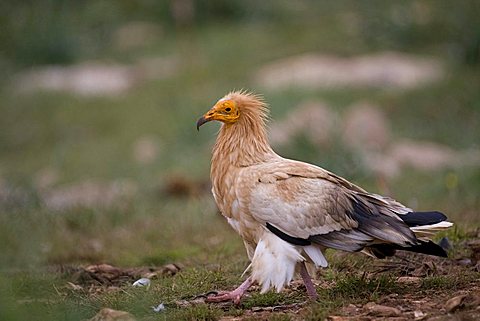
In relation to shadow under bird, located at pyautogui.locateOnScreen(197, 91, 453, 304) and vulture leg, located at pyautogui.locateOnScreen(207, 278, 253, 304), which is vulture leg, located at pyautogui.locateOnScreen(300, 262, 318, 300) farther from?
vulture leg, located at pyautogui.locateOnScreen(207, 278, 253, 304)

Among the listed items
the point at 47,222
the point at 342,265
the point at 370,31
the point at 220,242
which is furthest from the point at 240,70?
the point at 342,265

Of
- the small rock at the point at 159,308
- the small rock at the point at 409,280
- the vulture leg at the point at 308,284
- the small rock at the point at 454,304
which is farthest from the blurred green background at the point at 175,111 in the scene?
the small rock at the point at 454,304

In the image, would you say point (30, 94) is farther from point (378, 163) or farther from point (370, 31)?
point (378, 163)

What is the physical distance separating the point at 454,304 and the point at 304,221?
1235mm

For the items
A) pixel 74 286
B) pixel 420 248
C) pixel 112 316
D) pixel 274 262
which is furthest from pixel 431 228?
pixel 74 286

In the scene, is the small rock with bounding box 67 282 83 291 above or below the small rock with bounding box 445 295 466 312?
below

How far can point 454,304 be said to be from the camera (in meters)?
6.02

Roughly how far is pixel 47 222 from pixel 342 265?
5102 millimetres

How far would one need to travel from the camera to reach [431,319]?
591cm

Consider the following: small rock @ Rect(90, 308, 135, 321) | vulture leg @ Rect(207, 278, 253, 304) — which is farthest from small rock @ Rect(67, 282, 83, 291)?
small rock @ Rect(90, 308, 135, 321)

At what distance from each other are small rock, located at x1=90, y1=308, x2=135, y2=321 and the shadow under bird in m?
1.04

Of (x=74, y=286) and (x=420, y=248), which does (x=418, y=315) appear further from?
(x=74, y=286)

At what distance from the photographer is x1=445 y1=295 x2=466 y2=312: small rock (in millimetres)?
6016

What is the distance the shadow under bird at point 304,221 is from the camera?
6605 mm
